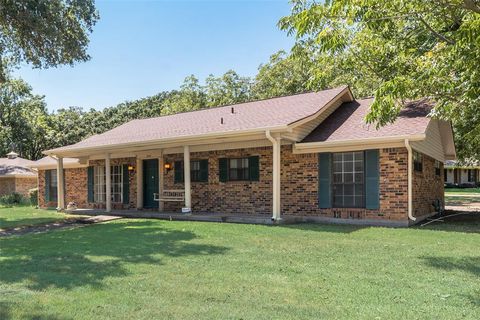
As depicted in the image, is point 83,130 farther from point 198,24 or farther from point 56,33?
point 56,33

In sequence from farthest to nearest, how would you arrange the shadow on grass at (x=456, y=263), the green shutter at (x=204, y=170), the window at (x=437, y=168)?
the window at (x=437, y=168) < the green shutter at (x=204, y=170) < the shadow on grass at (x=456, y=263)

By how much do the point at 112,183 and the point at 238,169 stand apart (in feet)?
22.1

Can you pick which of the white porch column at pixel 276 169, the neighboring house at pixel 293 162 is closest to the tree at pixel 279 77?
the neighboring house at pixel 293 162

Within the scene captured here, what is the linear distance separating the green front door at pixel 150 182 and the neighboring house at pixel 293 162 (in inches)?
1.6

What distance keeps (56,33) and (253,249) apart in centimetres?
924

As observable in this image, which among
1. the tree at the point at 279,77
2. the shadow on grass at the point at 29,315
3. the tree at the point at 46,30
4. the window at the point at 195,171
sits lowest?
the shadow on grass at the point at 29,315

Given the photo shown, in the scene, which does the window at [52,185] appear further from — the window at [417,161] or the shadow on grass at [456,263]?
the shadow on grass at [456,263]

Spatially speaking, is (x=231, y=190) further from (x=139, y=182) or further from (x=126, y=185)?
(x=126, y=185)

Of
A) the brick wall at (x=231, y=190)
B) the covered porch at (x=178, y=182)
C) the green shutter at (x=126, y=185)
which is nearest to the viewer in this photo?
the covered porch at (x=178, y=182)

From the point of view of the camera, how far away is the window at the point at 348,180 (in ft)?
37.8

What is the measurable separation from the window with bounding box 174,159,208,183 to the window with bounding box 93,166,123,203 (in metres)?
3.28

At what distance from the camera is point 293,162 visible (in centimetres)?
1248

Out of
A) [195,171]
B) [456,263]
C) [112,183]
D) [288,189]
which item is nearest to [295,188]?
[288,189]

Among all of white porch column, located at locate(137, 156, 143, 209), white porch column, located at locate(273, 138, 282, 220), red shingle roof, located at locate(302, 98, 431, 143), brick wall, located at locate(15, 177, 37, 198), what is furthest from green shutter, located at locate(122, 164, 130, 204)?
brick wall, located at locate(15, 177, 37, 198)
